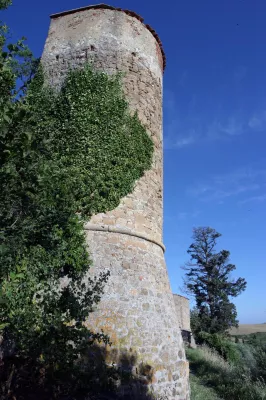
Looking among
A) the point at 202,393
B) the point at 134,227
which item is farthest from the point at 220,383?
the point at 134,227

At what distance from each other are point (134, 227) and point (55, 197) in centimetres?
249

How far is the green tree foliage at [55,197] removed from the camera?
3.53m

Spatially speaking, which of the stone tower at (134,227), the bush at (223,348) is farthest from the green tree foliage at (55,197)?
the bush at (223,348)

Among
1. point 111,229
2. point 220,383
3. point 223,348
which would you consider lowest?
point 220,383

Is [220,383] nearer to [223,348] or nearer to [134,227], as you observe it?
[134,227]

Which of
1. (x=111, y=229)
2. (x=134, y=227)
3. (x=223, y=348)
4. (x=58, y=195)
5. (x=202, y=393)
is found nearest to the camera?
(x=58, y=195)

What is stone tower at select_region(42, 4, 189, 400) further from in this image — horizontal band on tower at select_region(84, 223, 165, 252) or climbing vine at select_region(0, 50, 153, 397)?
climbing vine at select_region(0, 50, 153, 397)

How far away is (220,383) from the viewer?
10.5m

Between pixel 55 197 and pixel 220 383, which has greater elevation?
pixel 55 197

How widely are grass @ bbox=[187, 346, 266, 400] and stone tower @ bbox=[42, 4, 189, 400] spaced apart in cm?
301

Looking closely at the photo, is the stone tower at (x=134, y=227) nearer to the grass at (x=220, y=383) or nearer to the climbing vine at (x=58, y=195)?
the climbing vine at (x=58, y=195)

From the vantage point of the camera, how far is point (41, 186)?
3895mm

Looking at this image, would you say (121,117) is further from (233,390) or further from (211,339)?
(211,339)

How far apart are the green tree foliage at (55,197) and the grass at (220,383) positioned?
5666 mm
